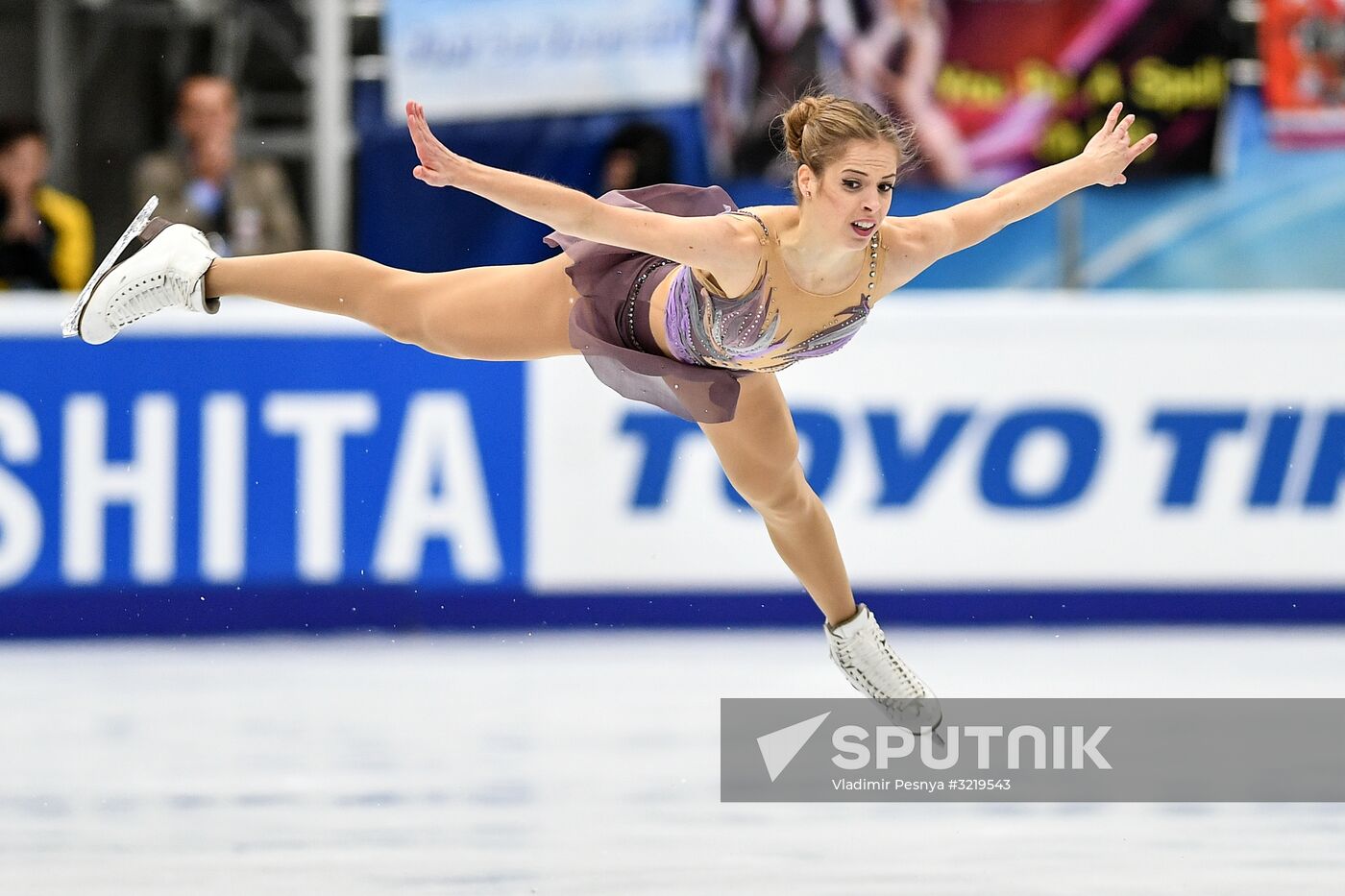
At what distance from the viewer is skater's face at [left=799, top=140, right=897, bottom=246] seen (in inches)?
148

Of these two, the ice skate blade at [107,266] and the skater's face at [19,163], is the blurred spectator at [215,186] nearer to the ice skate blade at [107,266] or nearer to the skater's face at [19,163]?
the skater's face at [19,163]

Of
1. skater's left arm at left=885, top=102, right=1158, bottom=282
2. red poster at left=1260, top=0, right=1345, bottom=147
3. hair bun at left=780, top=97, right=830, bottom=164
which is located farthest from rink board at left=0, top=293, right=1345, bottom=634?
hair bun at left=780, top=97, right=830, bottom=164

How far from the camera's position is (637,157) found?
7.35 m

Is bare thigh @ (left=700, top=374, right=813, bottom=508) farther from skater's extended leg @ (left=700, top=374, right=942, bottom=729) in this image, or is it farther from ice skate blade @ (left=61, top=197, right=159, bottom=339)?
ice skate blade @ (left=61, top=197, right=159, bottom=339)

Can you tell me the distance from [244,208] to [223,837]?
327cm

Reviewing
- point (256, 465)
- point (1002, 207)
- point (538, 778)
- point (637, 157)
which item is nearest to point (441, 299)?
point (538, 778)

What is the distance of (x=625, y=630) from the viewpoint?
6.64 metres

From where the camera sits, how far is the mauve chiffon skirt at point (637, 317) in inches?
165

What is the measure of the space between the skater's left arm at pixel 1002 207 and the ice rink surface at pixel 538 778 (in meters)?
1.15

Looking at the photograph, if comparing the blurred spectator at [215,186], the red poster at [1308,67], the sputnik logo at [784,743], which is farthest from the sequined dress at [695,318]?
the red poster at [1308,67]

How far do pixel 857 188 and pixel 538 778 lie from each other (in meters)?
1.53

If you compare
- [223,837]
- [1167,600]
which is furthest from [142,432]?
[1167,600]

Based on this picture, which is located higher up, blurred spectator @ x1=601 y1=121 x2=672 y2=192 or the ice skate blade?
blurred spectator @ x1=601 y1=121 x2=672 y2=192

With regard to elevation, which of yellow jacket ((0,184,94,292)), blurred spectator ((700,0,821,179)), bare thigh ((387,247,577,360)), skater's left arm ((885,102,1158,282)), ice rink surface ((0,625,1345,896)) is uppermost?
blurred spectator ((700,0,821,179))
